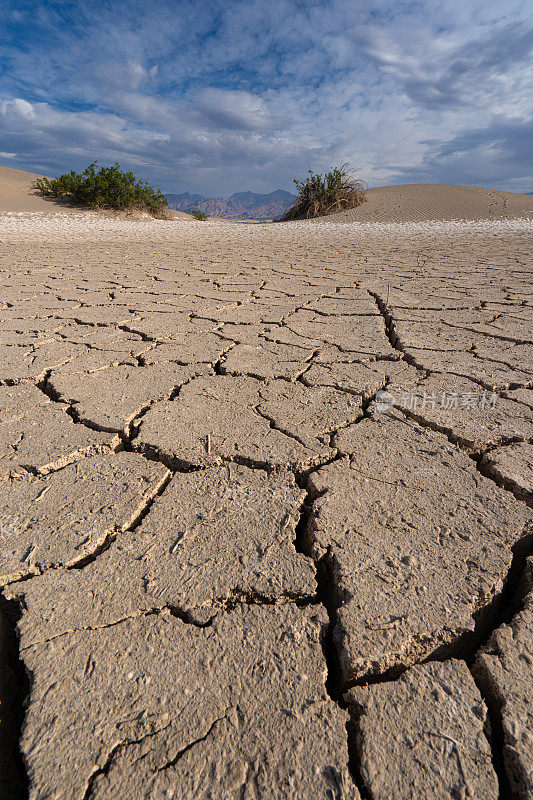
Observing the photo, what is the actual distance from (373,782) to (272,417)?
101 cm

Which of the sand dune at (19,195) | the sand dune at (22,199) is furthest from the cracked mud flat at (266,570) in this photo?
the sand dune at (19,195)

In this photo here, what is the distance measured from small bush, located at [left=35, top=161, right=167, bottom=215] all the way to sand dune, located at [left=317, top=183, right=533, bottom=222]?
5.91m

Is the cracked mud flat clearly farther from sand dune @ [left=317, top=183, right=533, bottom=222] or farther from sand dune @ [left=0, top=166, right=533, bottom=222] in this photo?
sand dune @ [left=0, top=166, right=533, bottom=222]

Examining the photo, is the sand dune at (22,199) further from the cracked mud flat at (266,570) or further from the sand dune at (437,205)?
the cracked mud flat at (266,570)

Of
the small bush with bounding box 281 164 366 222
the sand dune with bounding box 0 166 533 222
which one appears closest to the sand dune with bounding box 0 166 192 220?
the sand dune with bounding box 0 166 533 222

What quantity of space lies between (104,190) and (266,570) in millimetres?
13878

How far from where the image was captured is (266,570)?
0.85 metres

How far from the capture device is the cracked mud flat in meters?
0.57

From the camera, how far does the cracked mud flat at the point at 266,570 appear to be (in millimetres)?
571

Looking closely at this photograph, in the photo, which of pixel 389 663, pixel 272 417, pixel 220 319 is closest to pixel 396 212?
pixel 220 319

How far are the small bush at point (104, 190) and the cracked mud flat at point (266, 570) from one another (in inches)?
474

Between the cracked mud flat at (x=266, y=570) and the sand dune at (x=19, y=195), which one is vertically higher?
the sand dune at (x=19, y=195)

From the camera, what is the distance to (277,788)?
0.54 metres

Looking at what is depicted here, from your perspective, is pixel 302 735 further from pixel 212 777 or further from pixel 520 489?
pixel 520 489
